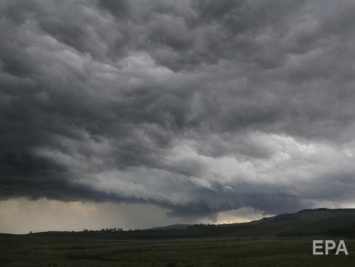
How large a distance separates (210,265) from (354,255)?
89.0 feet

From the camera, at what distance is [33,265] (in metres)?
75.8

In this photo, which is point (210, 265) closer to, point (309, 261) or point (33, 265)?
point (309, 261)

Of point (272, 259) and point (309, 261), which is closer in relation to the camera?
point (309, 261)

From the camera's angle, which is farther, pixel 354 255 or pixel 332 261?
pixel 354 255

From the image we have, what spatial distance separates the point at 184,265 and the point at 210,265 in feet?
15.1

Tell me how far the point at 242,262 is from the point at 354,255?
68.2 feet

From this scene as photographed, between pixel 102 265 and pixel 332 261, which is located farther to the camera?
pixel 102 265

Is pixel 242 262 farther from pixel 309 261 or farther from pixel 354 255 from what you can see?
pixel 354 255

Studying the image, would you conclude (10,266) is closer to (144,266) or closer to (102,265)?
(102,265)

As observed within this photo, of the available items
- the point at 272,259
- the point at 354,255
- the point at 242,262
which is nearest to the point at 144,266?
the point at 242,262

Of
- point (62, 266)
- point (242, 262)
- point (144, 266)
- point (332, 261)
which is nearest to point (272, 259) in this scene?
point (242, 262)

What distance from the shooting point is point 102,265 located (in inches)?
2968

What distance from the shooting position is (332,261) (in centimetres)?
6738

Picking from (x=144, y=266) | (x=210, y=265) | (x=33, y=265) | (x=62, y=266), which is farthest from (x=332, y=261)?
(x=33, y=265)
